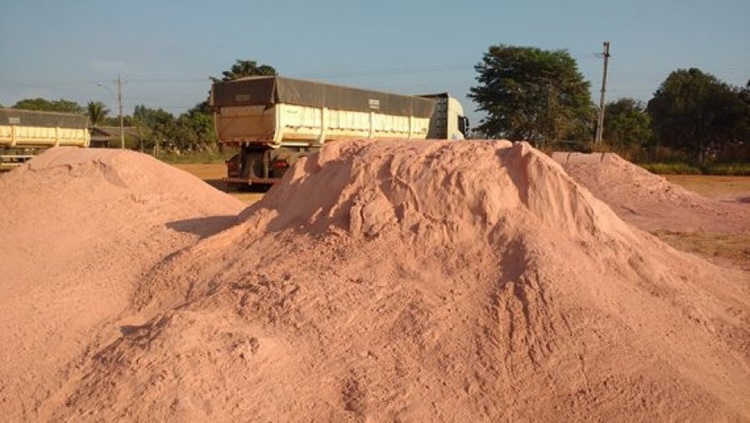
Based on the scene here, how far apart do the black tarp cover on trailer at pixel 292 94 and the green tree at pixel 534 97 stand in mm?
14914

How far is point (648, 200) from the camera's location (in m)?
13.4

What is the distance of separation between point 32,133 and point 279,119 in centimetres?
1223

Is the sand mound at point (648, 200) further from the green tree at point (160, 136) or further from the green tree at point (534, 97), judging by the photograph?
the green tree at point (160, 136)

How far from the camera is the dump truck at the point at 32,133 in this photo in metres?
20.7

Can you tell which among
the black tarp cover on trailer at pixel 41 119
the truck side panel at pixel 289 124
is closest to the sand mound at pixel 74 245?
the truck side panel at pixel 289 124

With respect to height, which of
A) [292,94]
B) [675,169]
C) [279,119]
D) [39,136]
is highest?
[292,94]

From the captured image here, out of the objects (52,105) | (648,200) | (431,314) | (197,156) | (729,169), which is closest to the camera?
(431,314)

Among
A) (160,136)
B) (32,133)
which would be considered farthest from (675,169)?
(160,136)

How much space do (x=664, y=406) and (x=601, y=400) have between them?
0.37m

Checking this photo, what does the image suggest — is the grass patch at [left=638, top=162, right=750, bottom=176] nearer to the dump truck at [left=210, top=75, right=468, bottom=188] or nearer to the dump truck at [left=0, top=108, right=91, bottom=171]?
the dump truck at [left=210, top=75, right=468, bottom=188]

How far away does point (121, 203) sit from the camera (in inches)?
288

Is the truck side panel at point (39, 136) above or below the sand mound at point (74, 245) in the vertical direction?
above

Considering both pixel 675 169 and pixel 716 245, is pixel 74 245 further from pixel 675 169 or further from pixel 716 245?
pixel 675 169

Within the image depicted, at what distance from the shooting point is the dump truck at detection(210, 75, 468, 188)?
14703mm
